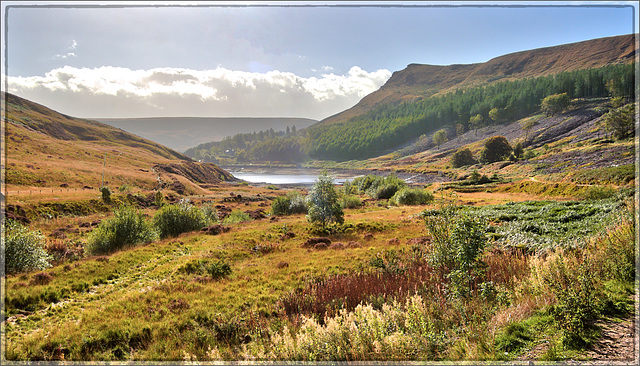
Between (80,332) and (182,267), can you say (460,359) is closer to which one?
(80,332)

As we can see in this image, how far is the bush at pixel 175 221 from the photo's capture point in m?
29.0

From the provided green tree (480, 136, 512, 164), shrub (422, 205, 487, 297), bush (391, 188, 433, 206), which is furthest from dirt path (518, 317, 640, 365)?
green tree (480, 136, 512, 164)

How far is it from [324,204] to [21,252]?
22427 millimetres

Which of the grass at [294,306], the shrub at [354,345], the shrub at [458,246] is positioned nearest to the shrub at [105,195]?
the grass at [294,306]

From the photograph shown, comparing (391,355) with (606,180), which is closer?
(391,355)

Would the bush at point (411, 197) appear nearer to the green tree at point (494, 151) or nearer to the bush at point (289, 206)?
the bush at point (289, 206)

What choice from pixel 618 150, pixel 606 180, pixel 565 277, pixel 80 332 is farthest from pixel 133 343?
pixel 618 150

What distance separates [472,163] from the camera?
77812mm

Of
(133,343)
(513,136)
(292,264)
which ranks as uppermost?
(513,136)

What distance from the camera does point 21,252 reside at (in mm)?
14453

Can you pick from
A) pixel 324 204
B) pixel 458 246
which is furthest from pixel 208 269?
pixel 324 204

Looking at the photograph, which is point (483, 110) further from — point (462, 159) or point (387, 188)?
point (387, 188)

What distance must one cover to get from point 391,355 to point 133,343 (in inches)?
299

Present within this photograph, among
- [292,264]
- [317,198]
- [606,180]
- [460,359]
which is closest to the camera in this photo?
[460,359]
